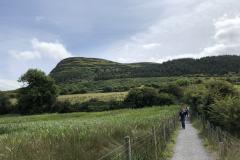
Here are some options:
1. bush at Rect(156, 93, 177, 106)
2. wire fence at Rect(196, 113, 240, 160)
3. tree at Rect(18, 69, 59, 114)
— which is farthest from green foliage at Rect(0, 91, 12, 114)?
wire fence at Rect(196, 113, 240, 160)

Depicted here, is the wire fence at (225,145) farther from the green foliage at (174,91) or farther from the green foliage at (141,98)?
the green foliage at (174,91)

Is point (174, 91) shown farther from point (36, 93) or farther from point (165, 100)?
point (36, 93)

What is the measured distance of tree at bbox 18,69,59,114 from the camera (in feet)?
164

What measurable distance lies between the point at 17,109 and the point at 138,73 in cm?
12032

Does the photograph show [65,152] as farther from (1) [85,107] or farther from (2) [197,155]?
(1) [85,107]

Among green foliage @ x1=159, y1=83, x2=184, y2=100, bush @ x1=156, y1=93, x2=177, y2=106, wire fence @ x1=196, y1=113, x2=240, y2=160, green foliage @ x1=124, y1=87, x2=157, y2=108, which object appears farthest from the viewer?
green foliage @ x1=159, y1=83, x2=184, y2=100

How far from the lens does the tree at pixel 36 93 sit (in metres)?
50.1

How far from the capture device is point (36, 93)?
163 feet

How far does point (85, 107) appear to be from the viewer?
51531mm

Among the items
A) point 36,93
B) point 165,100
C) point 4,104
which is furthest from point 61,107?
point 165,100

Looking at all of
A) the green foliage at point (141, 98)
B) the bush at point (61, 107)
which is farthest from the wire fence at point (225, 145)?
the bush at point (61, 107)

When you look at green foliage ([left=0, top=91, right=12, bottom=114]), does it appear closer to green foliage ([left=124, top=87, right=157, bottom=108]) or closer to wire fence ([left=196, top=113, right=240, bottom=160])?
green foliage ([left=124, top=87, right=157, bottom=108])

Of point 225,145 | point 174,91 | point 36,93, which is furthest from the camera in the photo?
point 174,91

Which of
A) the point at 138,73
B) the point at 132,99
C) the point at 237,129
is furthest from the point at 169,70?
the point at 237,129
